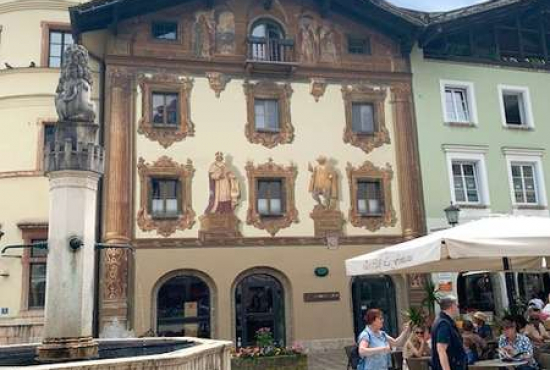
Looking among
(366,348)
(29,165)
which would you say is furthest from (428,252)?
(29,165)

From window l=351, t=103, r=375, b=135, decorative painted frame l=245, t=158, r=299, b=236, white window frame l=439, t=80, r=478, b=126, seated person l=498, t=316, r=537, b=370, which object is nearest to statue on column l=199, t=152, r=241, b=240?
decorative painted frame l=245, t=158, r=299, b=236

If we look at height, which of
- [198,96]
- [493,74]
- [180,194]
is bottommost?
[180,194]

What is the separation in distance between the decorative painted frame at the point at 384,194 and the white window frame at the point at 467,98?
11.8ft

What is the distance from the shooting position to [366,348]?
6.98 m

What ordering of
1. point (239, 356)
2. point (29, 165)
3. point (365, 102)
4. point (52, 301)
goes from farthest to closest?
1. point (365, 102)
2. point (29, 165)
3. point (239, 356)
4. point (52, 301)

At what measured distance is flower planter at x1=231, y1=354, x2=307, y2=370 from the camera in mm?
12851

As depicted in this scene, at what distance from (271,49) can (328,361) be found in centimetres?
1105

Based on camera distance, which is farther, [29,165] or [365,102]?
[365,102]

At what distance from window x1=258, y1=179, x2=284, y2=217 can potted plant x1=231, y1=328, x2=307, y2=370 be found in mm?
6965

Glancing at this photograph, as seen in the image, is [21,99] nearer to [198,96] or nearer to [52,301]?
[198,96]

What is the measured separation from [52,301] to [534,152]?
2057cm

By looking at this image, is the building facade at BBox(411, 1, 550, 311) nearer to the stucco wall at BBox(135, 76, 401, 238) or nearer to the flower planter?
the stucco wall at BBox(135, 76, 401, 238)

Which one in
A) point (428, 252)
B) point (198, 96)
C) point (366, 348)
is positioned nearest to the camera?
point (366, 348)

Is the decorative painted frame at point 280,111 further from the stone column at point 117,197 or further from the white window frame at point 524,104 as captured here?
the white window frame at point 524,104
